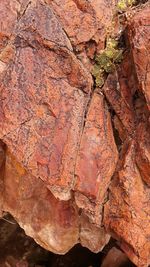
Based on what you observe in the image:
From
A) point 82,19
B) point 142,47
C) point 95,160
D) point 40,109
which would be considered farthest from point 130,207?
point 82,19

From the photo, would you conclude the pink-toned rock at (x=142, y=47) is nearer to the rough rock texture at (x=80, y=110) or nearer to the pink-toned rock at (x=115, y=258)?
the rough rock texture at (x=80, y=110)

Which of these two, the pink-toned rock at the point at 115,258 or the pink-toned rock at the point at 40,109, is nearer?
the pink-toned rock at the point at 40,109

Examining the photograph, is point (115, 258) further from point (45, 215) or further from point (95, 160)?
point (95, 160)

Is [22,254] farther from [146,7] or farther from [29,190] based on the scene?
[146,7]

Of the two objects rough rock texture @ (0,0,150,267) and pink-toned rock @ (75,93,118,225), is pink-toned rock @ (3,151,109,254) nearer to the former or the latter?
rough rock texture @ (0,0,150,267)

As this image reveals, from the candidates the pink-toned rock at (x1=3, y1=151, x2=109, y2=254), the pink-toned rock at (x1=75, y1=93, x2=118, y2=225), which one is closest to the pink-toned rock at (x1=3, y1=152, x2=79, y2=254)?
the pink-toned rock at (x1=3, y1=151, x2=109, y2=254)

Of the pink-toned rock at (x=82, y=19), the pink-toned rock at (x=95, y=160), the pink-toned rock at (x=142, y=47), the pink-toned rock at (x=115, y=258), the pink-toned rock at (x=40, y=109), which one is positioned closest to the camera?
the pink-toned rock at (x=142, y=47)

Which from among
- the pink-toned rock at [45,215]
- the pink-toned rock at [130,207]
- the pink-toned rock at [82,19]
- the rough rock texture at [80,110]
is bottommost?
the pink-toned rock at [45,215]

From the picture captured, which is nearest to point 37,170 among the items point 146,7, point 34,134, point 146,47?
point 34,134

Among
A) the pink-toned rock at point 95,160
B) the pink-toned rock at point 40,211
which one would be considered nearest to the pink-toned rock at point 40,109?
the pink-toned rock at point 95,160
